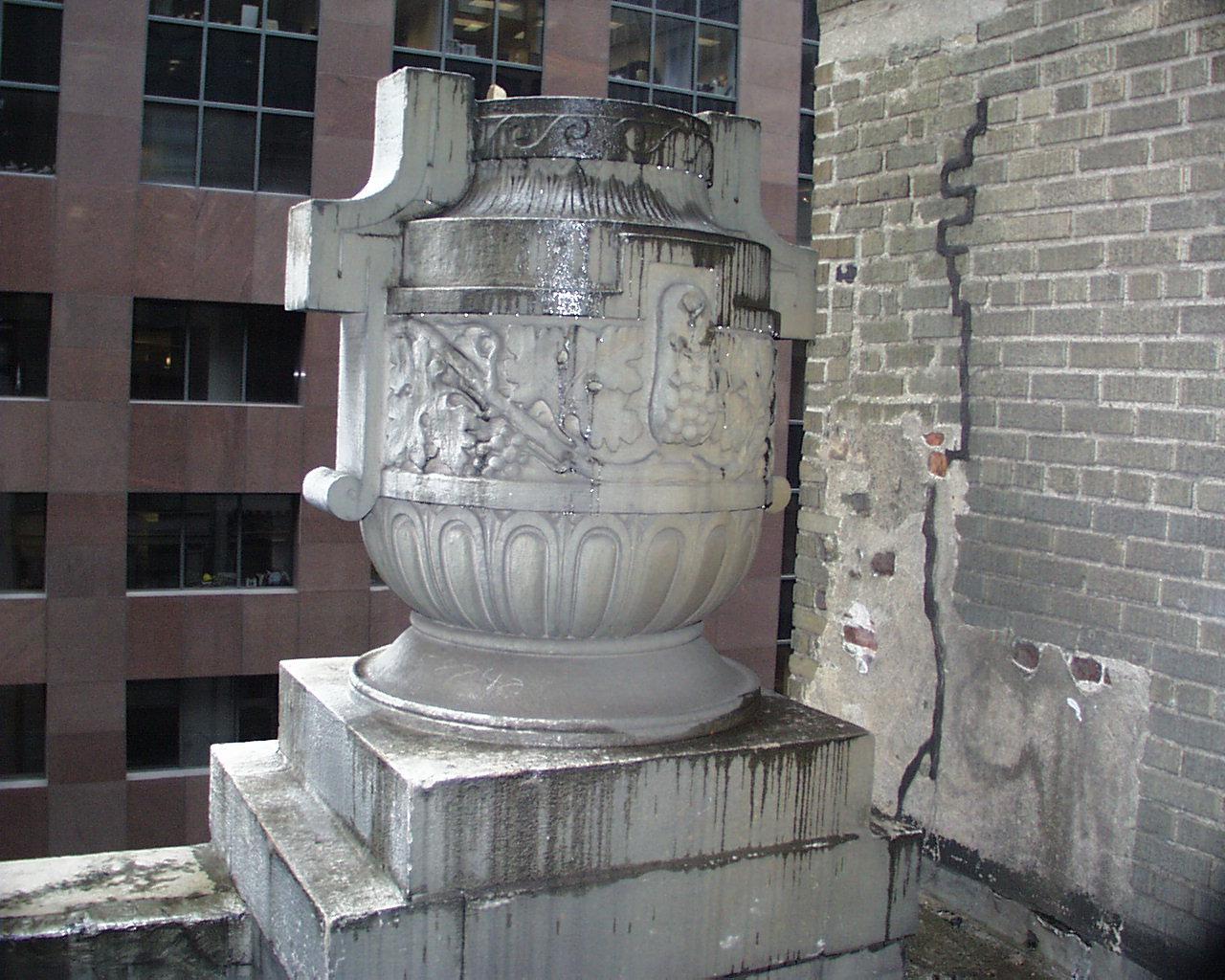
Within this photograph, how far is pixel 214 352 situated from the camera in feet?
40.9

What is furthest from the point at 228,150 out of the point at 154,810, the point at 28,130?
the point at 154,810

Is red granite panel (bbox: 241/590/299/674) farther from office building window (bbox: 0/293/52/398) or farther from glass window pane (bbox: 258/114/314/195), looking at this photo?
glass window pane (bbox: 258/114/314/195)

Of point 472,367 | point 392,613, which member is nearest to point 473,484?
point 472,367

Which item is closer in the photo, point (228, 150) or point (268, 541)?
point (228, 150)

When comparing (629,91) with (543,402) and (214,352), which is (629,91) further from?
(543,402)

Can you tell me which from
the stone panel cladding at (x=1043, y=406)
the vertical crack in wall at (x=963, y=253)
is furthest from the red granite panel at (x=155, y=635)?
the vertical crack in wall at (x=963, y=253)

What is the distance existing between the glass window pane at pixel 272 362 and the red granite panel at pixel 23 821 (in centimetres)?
429

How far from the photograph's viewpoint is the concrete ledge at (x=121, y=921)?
3.02m

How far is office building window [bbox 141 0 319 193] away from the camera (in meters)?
12.0

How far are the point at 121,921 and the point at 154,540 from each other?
31.9 ft

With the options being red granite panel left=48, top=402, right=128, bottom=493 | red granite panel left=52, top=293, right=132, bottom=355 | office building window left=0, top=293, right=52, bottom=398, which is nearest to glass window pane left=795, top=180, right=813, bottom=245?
red granite panel left=52, top=293, right=132, bottom=355

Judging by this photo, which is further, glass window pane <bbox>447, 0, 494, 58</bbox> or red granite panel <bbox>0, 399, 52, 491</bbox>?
glass window pane <bbox>447, 0, 494, 58</bbox>

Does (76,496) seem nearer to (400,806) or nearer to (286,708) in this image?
(286,708)

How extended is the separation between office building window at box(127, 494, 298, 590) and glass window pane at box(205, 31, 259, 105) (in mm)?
3932
